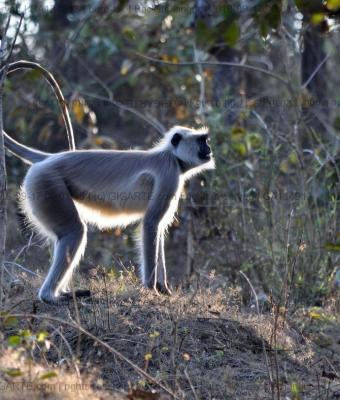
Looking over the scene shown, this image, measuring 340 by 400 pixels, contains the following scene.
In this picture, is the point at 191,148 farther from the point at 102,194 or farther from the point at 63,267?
the point at 63,267

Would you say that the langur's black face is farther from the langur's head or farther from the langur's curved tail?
the langur's curved tail

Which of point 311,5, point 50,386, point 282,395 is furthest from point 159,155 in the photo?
point 311,5

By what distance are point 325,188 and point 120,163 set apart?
8.01 feet

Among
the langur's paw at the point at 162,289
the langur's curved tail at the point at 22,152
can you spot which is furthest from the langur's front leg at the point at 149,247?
the langur's curved tail at the point at 22,152

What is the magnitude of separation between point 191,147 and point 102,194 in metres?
0.95

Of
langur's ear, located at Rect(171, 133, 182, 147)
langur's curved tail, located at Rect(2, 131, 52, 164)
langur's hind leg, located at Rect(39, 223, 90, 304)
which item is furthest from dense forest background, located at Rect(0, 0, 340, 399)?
langur's ear, located at Rect(171, 133, 182, 147)

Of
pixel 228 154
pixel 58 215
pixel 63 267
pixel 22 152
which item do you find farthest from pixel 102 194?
pixel 228 154

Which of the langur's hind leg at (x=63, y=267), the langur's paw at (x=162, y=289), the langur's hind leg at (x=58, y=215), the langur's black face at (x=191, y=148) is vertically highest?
the langur's black face at (x=191, y=148)

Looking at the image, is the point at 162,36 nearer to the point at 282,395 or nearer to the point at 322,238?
the point at 322,238

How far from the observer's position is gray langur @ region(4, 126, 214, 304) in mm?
5203

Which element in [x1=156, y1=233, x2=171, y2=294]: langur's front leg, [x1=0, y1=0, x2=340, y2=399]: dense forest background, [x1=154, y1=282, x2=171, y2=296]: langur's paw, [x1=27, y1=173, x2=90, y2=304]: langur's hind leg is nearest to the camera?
[x1=27, y1=173, x2=90, y2=304]: langur's hind leg

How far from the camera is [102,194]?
18.4 ft

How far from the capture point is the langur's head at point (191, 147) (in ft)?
20.1

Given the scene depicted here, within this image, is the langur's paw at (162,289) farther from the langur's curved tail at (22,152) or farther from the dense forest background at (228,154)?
the langur's curved tail at (22,152)
